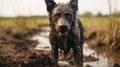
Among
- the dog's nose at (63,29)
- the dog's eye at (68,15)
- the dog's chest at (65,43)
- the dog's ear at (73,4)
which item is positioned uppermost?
the dog's ear at (73,4)

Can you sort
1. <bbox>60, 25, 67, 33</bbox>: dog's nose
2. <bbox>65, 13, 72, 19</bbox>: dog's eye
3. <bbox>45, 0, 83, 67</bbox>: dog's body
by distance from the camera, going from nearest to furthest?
1. <bbox>60, 25, 67, 33</bbox>: dog's nose
2. <bbox>45, 0, 83, 67</bbox>: dog's body
3. <bbox>65, 13, 72, 19</bbox>: dog's eye

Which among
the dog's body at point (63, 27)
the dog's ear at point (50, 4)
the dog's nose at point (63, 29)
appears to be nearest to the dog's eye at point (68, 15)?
the dog's body at point (63, 27)

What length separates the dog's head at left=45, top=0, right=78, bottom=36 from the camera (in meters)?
7.44

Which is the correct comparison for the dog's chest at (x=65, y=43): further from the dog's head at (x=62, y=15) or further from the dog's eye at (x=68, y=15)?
the dog's eye at (x=68, y=15)

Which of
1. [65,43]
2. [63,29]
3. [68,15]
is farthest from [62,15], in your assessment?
[65,43]

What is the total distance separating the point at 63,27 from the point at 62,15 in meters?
0.42

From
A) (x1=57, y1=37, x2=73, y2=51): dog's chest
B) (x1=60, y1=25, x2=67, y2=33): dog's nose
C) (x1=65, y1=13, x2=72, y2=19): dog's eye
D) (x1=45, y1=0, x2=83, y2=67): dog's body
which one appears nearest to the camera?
(x1=60, y1=25, x2=67, y2=33): dog's nose

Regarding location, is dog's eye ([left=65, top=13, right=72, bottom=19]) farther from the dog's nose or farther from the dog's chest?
the dog's chest

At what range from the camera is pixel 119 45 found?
13102 millimetres

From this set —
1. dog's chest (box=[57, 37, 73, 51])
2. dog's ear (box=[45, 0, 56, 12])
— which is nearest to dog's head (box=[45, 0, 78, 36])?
dog's ear (box=[45, 0, 56, 12])

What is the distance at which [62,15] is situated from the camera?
7.69 metres

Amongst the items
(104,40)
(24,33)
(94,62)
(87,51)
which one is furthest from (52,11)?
(24,33)

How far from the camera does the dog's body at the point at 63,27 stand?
297 inches

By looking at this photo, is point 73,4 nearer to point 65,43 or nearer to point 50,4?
point 50,4
